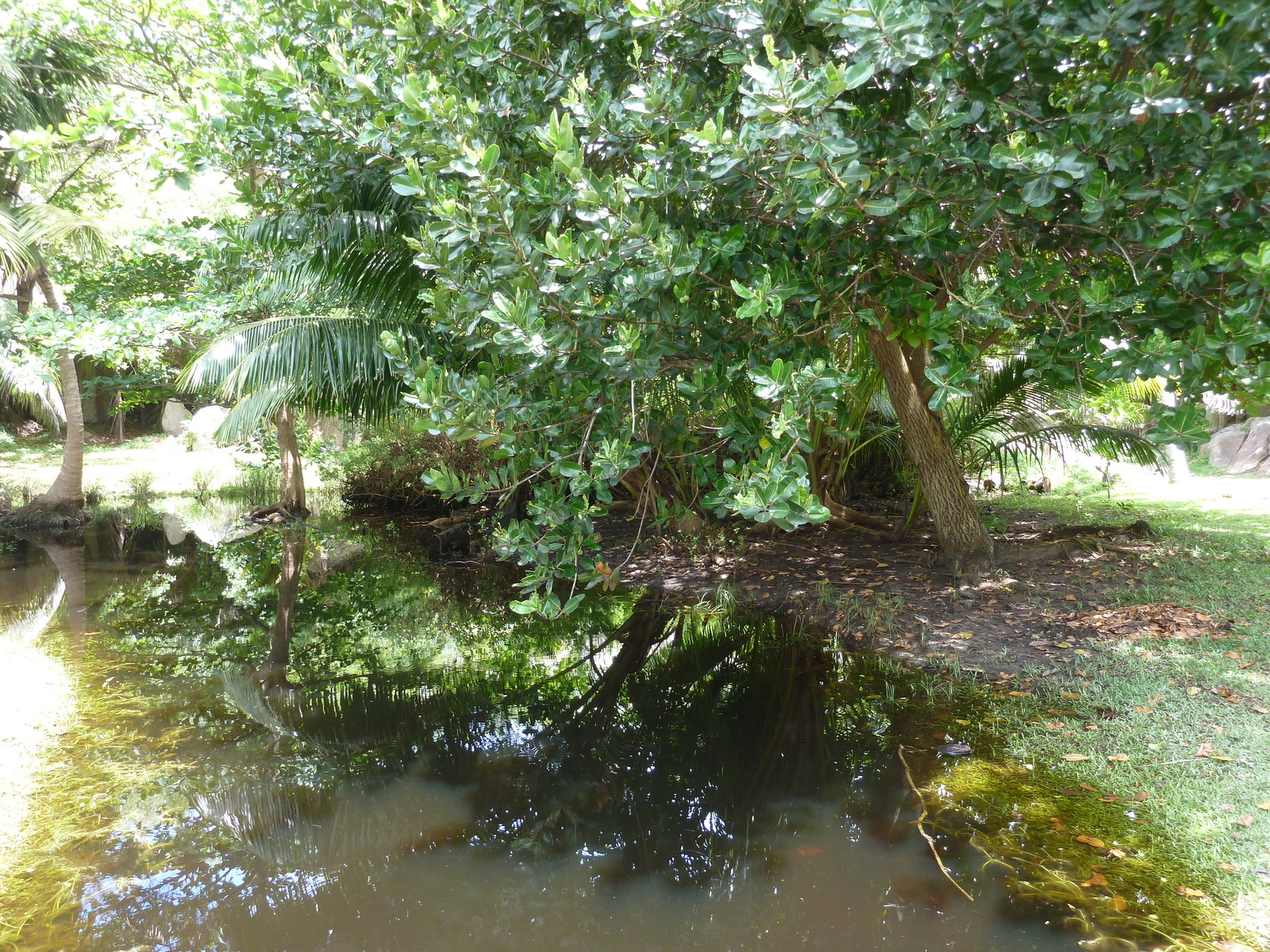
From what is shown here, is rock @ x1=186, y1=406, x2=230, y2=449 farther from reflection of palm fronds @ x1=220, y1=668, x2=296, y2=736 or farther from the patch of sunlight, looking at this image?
reflection of palm fronds @ x1=220, y1=668, x2=296, y2=736

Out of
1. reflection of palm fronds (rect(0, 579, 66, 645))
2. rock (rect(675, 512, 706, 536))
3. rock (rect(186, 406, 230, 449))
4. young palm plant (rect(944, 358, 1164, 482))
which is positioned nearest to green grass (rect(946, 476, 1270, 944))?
young palm plant (rect(944, 358, 1164, 482))

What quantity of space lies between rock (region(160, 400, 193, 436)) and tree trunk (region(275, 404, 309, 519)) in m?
11.0

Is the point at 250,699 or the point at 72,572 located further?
the point at 72,572

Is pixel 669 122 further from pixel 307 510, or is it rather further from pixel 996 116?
pixel 307 510

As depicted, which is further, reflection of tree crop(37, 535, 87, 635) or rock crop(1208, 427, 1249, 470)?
rock crop(1208, 427, 1249, 470)

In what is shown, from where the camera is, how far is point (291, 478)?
1069 cm

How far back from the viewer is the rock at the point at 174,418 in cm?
1959

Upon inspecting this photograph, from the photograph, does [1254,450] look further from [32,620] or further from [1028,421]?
[32,620]

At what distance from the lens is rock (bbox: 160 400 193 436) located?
771 inches

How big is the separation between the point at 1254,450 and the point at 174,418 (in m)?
22.6

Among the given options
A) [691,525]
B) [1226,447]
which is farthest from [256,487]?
[1226,447]

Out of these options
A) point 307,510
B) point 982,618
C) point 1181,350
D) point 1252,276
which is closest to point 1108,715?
point 982,618

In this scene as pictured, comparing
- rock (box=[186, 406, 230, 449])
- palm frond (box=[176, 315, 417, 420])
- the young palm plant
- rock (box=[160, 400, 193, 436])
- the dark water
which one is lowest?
the dark water

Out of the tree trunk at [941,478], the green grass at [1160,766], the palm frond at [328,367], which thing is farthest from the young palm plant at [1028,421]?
the palm frond at [328,367]
